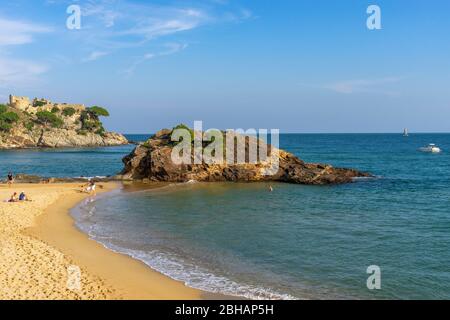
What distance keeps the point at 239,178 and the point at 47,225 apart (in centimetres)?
2823

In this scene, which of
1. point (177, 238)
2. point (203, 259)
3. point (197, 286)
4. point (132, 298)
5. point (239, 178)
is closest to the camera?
Answer: point (132, 298)

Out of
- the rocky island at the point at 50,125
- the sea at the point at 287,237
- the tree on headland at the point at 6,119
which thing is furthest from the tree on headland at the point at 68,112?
the sea at the point at 287,237

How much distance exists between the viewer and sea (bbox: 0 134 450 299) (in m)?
16.9

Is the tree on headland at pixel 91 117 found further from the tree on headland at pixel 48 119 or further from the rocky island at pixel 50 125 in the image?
the tree on headland at pixel 48 119

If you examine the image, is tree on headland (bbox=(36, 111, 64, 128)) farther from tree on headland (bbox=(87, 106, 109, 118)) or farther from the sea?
the sea

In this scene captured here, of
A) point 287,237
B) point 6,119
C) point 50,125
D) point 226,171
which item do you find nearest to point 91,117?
point 50,125

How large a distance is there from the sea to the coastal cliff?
5.61m

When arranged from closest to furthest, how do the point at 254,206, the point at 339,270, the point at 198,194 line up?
the point at 339,270, the point at 254,206, the point at 198,194

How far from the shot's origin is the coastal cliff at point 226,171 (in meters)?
50.8

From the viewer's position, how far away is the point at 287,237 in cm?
2441

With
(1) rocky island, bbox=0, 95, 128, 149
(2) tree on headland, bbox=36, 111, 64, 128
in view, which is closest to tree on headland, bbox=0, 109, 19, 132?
(1) rocky island, bbox=0, 95, 128, 149
